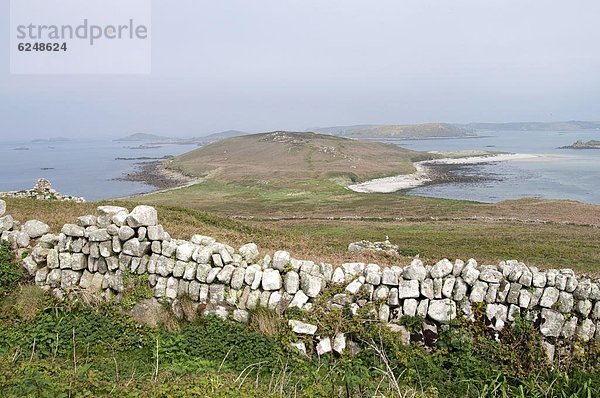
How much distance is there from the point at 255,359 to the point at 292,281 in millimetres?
2041

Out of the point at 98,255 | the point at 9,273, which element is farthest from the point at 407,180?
the point at 9,273

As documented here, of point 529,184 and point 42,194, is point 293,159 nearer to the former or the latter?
point 529,184

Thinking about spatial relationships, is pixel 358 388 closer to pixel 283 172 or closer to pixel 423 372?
pixel 423 372

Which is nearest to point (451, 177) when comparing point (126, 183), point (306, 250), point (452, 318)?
point (126, 183)

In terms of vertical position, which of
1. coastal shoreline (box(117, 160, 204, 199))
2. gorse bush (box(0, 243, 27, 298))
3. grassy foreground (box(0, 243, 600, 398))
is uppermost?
gorse bush (box(0, 243, 27, 298))

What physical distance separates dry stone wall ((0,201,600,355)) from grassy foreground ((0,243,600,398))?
1.17 ft

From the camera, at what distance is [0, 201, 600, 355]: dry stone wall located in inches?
392

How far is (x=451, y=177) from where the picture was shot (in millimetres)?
107312

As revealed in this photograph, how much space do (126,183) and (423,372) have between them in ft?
364

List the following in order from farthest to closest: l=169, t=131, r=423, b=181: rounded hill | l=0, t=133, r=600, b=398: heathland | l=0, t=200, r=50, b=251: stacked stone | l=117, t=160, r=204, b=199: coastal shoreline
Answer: l=169, t=131, r=423, b=181: rounded hill
l=117, t=160, r=204, b=199: coastal shoreline
l=0, t=200, r=50, b=251: stacked stone
l=0, t=133, r=600, b=398: heathland

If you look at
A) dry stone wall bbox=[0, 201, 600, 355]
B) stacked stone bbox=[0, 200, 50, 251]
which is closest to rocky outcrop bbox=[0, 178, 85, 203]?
stacked stone bbox=[0, 200, 50, 251]

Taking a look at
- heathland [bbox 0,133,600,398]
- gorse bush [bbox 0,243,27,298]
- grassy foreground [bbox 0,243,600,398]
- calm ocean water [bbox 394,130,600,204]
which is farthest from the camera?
calm ocean water [bbox 394,130,600,204]

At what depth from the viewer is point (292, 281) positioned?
10906 mm

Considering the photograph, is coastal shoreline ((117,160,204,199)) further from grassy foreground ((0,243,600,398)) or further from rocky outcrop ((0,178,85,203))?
grassy foreground ((0,243,600,398))
